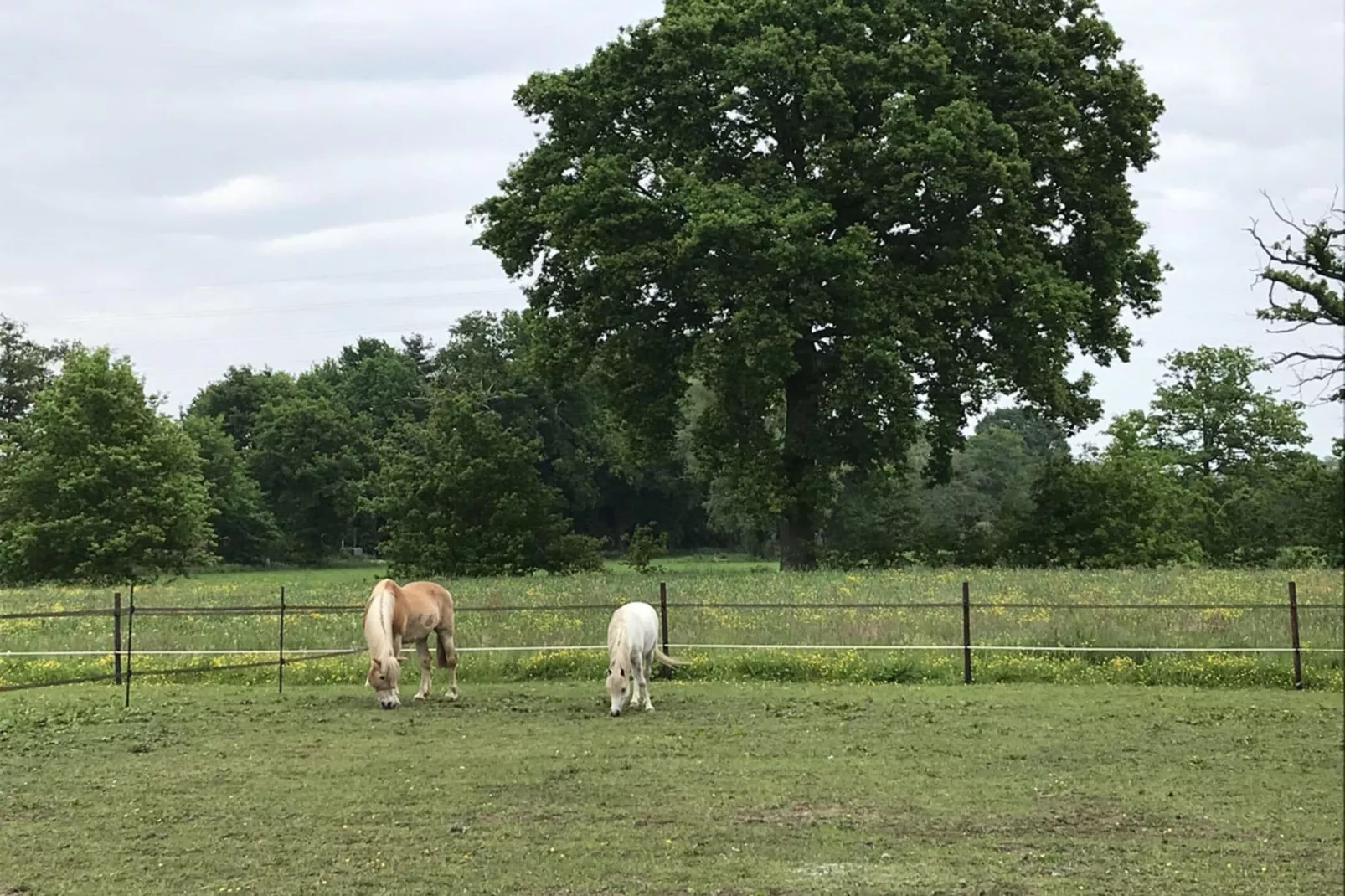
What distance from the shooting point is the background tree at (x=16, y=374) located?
61750 mm

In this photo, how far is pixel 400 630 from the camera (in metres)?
13.2

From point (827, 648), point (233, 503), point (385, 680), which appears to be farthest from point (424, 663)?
point (233, 503)

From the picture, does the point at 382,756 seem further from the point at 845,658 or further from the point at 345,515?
the point at 345,515

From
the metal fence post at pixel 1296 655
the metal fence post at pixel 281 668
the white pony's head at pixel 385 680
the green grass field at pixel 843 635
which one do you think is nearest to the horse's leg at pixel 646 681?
the green grass field at pixel 843 635

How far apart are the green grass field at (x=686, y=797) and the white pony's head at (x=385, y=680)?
19cm

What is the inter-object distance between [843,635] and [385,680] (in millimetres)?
6218

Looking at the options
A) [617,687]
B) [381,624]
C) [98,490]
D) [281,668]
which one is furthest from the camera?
[98,490]

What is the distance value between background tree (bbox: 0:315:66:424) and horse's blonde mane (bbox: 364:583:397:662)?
2218 inches

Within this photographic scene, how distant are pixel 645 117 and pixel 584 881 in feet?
79.3

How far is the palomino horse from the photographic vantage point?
12555mm

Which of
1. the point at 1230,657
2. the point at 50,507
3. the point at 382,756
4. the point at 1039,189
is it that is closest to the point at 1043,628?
the point at 1230,657

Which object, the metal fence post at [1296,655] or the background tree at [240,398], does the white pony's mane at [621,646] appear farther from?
the background tree at [240,398]

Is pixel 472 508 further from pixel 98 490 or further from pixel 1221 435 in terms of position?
pixel 1221 435

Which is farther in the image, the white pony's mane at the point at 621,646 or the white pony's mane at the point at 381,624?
the white pony's mane at the point at 381,624
